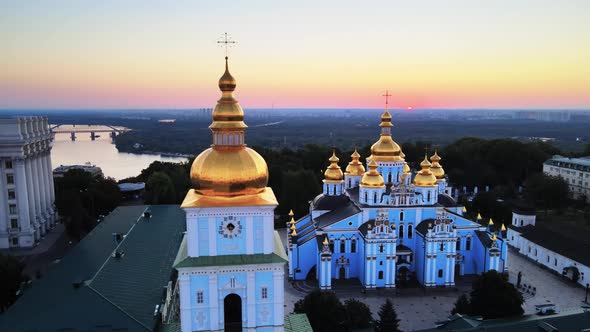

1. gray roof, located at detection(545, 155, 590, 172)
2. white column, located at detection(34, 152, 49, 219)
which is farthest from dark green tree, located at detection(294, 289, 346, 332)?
gray roof, located at detection(545, 155, 590, 172)

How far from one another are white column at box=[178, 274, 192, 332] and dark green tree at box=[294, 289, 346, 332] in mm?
8939

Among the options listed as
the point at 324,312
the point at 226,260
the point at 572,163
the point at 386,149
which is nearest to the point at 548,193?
the point at 572,163

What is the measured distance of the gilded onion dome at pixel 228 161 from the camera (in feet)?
39.1

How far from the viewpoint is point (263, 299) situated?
1227cm

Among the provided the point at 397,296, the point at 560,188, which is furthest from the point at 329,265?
the point at 560,188

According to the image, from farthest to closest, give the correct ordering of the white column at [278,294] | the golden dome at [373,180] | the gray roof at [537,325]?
the golden dome at [373,180] < the gray roof at [537,325] < the white column at [278,294]

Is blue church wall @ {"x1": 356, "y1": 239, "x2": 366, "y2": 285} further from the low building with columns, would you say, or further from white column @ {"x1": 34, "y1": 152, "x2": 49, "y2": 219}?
white column @ {"x1": 34, "y1": 152, "x2": 49, "y2": 219}

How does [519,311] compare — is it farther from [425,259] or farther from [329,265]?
[329,265]

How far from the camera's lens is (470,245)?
31.5 metres

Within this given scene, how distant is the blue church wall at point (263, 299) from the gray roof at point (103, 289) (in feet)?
14.1

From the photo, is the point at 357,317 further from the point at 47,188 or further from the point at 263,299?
the point at 47,188

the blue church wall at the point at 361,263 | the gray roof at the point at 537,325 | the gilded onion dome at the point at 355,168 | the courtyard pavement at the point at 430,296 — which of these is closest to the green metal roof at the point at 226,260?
the gray roof at the point at 537,325

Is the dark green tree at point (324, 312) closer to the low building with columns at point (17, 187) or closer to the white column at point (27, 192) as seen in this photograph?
the low building with columns at point (17, 187)

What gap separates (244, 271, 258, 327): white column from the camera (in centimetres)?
1211
